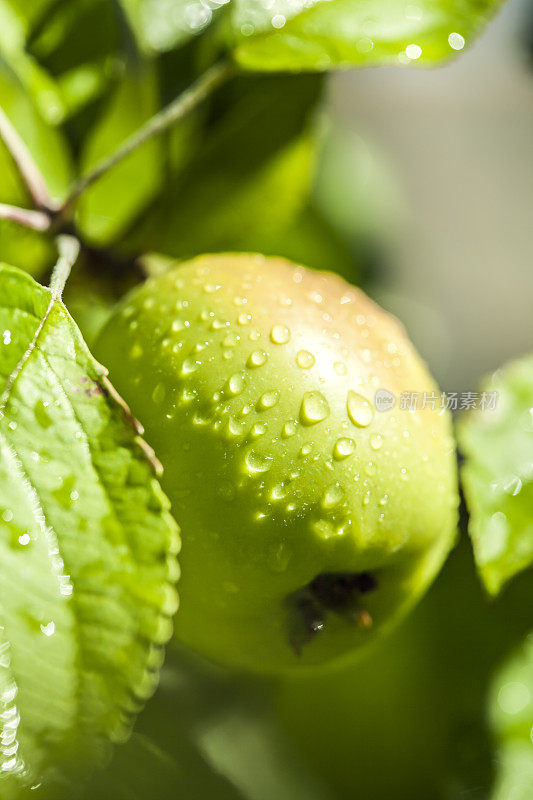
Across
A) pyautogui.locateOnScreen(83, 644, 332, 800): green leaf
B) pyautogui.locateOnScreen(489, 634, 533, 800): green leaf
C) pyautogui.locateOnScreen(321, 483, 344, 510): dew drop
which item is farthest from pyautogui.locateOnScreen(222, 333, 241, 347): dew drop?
pyautogui.locateOnScreen(489, 634, 533, 800): green leaf

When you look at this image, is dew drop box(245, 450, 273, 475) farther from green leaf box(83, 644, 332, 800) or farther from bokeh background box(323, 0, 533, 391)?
bokeh background box(323, 0, 533, 391)

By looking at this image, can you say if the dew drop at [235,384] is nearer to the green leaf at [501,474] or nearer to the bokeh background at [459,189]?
the green leaf at [501,474]

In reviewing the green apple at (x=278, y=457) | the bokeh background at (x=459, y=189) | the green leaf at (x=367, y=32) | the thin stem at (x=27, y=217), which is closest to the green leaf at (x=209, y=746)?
the green apple at (x=278, y=457)

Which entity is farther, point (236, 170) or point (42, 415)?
point (236, 170)

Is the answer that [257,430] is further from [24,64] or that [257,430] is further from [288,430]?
[24,64]

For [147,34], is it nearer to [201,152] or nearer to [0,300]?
[201,152]

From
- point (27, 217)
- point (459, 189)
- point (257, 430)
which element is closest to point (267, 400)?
point (257, 430)
